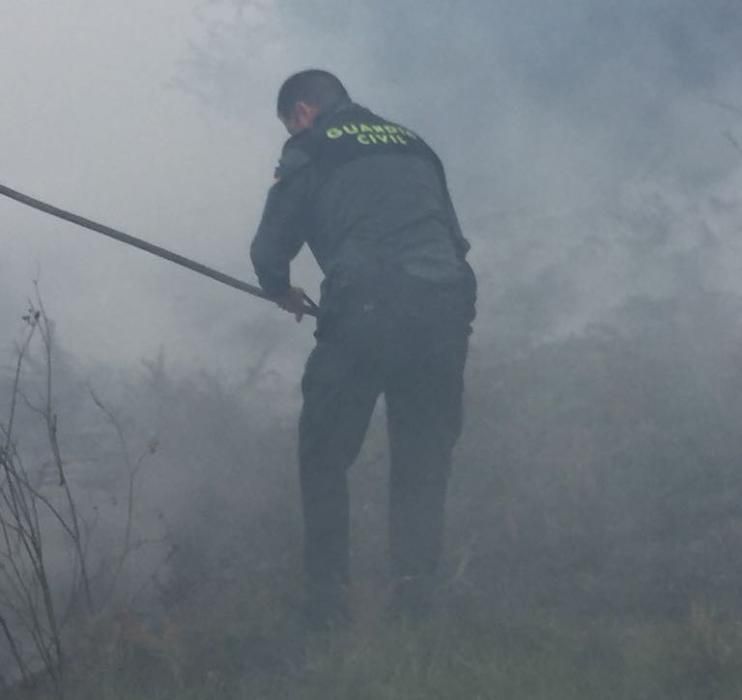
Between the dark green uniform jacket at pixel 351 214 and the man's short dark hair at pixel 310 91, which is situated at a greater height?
the man's short dark hair at pixel 310 91

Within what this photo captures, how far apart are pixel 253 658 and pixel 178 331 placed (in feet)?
10.9

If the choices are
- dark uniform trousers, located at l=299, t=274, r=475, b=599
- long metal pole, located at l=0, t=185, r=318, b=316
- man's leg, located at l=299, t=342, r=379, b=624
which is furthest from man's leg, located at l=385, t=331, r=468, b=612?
long metal pole, located at l=0, t=185, r=318, b=316

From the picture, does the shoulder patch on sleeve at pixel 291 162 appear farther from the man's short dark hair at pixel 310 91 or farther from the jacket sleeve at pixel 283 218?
the man's short dark hair at pixel 310 91

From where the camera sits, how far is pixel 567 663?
3887 mm

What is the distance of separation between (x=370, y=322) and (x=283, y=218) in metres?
0.45

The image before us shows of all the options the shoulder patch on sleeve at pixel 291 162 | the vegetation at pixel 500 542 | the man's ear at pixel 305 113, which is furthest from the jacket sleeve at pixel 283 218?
the vegetation at pixel 500 542

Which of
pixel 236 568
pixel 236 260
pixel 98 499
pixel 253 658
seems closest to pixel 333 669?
pixel 253 658

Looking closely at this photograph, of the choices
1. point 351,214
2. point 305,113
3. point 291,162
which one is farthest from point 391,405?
point 305,113

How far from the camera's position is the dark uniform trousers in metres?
4.45

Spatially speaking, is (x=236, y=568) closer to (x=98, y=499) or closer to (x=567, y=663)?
(x=98, y=499)

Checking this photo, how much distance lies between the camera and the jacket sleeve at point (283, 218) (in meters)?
4.52

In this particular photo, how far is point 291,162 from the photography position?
4527 mm

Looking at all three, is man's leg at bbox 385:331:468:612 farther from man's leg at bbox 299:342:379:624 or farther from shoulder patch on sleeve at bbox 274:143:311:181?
shoulder patch on sleeve at bbox 274:143:311:181

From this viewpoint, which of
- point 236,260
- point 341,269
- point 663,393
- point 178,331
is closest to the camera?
point 341,269
